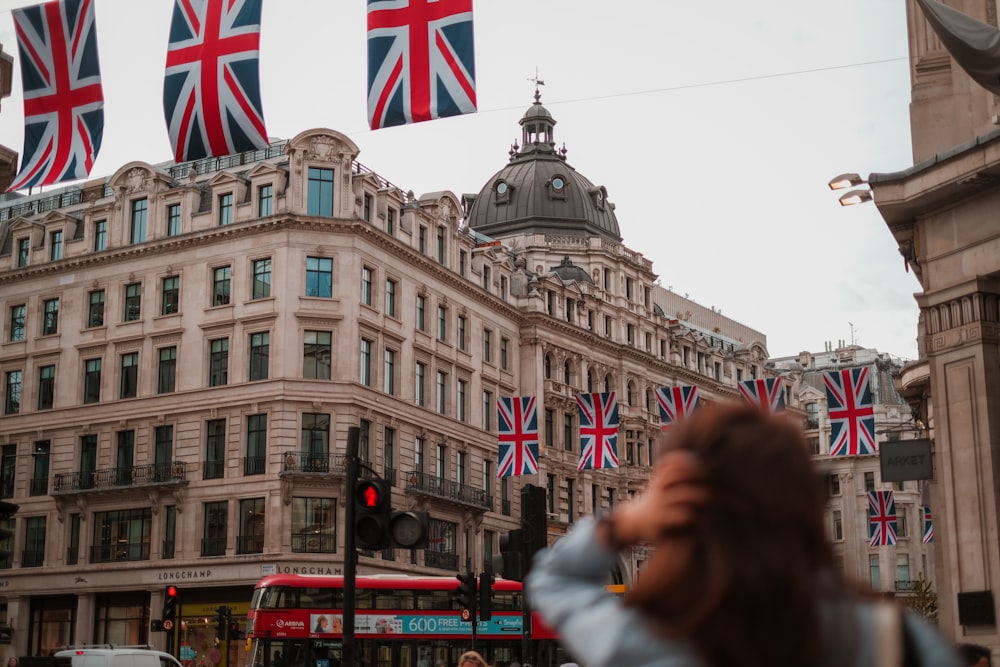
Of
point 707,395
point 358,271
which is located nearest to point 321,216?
point 358,271

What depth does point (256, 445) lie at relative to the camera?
2128 inches

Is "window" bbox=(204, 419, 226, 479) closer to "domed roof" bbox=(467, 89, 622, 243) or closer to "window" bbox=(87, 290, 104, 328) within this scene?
"window" bbox=(87, 290, 104, 328)

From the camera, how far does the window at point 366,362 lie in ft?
184

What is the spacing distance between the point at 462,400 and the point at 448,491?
5.30 meters

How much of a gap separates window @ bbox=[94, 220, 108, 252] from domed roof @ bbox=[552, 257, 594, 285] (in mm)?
24627

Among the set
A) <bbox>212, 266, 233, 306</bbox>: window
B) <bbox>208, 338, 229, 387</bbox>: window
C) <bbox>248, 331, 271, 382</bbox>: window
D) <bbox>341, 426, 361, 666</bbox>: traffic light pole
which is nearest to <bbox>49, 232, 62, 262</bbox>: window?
<bbox>212, 266, 233, 306</bbox>: window

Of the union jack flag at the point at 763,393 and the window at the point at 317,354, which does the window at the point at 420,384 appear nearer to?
the window at the point at 317,354

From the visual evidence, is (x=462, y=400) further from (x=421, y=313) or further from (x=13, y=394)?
(x=13, y=394)

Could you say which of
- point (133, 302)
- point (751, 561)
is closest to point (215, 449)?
point (133, 302)

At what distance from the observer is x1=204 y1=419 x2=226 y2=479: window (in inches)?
2146

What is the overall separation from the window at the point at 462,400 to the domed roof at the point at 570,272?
11.7 m

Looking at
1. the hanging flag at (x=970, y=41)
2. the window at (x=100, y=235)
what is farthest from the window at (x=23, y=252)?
the hanging flag at (x=970, y=41)

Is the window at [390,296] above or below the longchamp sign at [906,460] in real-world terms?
above

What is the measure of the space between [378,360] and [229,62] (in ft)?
106
